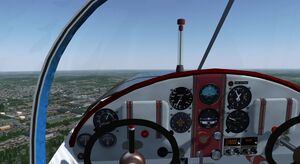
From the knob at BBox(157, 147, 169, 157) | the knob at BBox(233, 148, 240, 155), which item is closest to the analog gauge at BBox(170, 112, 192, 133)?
the knob at BBox(157, 147, 169, 157)

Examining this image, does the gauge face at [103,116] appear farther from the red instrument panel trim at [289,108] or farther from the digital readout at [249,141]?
the red instrument panel trim at [289,108]

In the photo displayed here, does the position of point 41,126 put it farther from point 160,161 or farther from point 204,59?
point 204,59

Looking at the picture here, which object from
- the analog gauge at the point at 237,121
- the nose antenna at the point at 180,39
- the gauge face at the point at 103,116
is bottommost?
the analog gauge at the point at 237,121

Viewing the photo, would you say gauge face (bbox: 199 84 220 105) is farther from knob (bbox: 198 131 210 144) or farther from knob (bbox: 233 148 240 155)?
knob (bbox: 233 148 240 155)

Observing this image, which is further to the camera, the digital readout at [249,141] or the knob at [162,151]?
the digital readout at [249,141]

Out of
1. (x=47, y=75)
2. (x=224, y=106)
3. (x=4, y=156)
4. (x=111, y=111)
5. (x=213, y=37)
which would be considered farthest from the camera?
(x=4, y=156)

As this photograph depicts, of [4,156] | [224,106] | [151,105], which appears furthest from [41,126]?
[4,156]

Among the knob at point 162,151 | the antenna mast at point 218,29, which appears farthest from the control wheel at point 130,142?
the antenna mast at point 218,29
